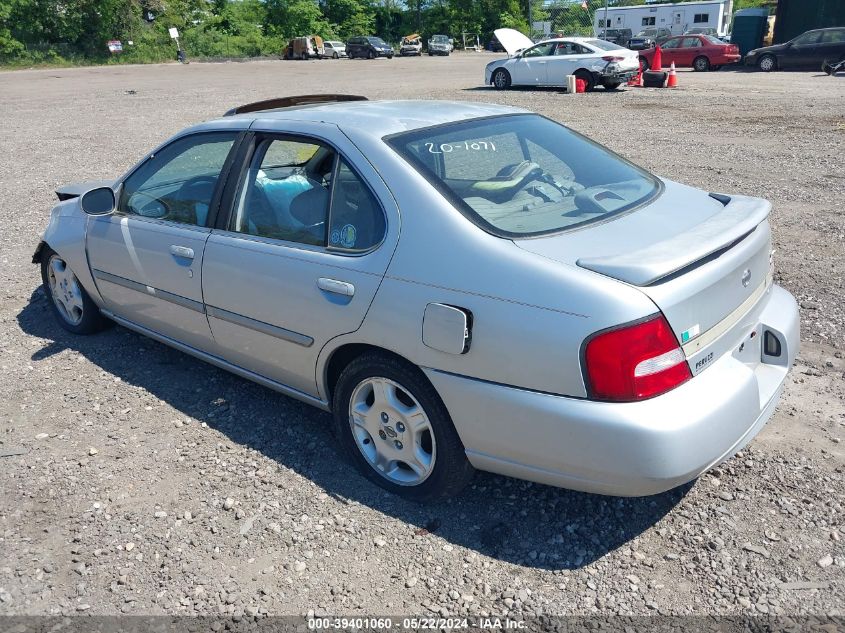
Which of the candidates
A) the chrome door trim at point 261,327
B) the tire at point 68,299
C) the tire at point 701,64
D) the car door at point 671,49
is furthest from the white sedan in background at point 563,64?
the chrome door trim at point 261,327

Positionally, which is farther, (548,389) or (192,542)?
(192,542)

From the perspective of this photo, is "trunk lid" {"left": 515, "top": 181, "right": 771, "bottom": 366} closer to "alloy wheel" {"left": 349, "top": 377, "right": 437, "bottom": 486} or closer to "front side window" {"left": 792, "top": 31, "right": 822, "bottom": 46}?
"alloy wheel" {"left": 349, "top": 377, "right": 437, "bottom": 486}

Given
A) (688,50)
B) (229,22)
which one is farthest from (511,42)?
(229,22)

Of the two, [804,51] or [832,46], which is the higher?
[832,46]

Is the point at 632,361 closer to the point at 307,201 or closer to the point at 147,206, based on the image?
the point at 307,201

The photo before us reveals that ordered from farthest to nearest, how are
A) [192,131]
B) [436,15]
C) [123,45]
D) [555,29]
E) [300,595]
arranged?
[436,15] < [123,45] < [555,29] < [192,131] < [300,595]

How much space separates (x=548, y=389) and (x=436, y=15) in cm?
6773

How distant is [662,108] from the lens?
51.1 ft

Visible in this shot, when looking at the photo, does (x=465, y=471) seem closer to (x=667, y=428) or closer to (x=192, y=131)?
(x=667, y=428)

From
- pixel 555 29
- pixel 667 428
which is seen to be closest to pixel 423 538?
pixel 667 428

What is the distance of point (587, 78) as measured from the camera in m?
19.9

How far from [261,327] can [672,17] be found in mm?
42369

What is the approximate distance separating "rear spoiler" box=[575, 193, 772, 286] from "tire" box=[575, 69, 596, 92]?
18.1 metres

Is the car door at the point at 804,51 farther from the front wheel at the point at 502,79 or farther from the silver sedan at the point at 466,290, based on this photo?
the silver sedan at the point at 466,290
